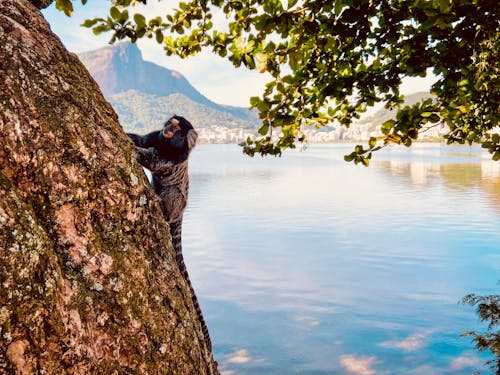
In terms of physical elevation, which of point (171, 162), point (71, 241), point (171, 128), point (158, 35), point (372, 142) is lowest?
point (71, 241)

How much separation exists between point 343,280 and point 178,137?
73.9 ft

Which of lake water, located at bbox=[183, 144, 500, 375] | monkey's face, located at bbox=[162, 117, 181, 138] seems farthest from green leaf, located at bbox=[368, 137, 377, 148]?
lake water, located at bbox=[183, 144, 500, 375]

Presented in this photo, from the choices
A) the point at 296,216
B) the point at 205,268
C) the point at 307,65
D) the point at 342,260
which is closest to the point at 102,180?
the point at 307,65

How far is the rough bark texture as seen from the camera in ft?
5.58

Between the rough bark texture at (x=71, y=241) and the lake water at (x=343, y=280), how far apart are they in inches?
601

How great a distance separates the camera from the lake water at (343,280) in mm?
17359

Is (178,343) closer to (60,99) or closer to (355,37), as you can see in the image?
(60,99)

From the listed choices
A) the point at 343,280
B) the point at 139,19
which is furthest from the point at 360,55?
the point at 343,280

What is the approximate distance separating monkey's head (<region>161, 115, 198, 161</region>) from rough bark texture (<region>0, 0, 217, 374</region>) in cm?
186

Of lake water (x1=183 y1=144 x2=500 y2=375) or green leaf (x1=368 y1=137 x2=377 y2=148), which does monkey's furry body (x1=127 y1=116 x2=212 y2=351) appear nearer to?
green leaf (x1=368 y1=137 x2=377 y2=148)

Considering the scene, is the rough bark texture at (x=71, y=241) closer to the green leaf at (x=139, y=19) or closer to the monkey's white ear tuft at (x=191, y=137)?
the green leaf at (x=139, y=19)

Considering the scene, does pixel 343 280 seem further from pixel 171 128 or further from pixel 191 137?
pixel 171 128

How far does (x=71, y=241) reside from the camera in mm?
2023

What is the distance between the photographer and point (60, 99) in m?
2.28
